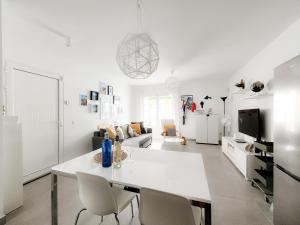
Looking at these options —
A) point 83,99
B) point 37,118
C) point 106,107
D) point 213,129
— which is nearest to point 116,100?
point 106,107

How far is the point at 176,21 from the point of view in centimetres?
216

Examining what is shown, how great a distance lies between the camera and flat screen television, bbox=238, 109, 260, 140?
9.43 ft

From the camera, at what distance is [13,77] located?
7.77ft

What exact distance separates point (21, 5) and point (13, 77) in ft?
3.64

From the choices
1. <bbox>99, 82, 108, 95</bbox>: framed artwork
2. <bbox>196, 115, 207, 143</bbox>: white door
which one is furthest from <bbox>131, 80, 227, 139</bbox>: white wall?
<bbox>99, 82, 108, 95</bbox>: framed artwork

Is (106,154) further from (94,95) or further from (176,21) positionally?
(94,95)

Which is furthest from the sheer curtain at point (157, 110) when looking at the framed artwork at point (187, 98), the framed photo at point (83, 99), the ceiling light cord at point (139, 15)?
the ceiling light cord at point (139, 15)

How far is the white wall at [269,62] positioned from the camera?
2189mm

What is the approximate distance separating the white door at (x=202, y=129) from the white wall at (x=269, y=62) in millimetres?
1586

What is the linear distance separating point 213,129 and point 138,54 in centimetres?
479

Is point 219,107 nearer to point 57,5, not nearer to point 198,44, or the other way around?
point 198,44

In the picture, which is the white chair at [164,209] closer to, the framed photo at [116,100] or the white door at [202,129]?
the framed photo at [116,100]

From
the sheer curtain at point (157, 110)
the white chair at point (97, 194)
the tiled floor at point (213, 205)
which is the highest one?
the sheer curtain at point (157, 110)

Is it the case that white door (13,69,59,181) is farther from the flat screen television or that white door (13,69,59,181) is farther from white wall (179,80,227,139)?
white wall (179,80,227,139)
